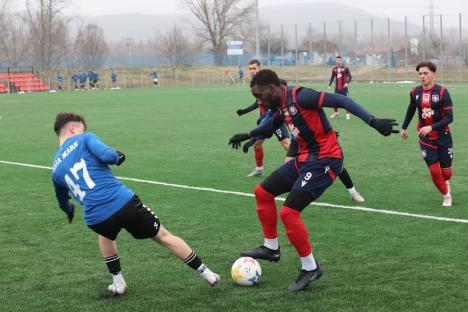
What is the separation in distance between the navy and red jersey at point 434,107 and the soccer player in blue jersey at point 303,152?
10.5 feet

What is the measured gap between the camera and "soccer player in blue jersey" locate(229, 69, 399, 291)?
6105mm

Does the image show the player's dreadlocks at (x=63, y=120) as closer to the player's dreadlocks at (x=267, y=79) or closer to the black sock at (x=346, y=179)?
the player's dreadlocks at (x=267, y=79)

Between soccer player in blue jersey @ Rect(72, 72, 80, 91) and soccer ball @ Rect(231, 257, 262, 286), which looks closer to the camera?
soccer ball @ Rect(231, 257, 262, 286)

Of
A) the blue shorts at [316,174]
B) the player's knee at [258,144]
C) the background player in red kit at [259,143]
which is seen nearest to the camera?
the blue shorts at [316,174]

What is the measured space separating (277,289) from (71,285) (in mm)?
1759

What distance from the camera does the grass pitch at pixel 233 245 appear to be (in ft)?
19.0

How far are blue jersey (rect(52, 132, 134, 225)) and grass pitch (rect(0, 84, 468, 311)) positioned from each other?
0.77 meters

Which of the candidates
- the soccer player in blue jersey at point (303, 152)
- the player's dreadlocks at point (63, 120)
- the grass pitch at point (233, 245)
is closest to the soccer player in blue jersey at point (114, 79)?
the grass pitch at point (233, 245)

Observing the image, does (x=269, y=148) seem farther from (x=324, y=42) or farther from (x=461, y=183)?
(x=324, y=42)

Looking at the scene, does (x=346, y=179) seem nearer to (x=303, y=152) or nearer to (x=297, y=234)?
Result: (x=303, y=152)

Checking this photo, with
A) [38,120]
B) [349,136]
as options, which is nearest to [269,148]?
[349,136]

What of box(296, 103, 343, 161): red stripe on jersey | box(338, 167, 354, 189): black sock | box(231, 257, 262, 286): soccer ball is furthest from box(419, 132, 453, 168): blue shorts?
box(231, 257, 262, 286): soccer ball

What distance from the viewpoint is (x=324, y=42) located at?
6538 cm

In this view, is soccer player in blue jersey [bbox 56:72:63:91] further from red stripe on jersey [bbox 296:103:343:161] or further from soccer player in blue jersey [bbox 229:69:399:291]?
red stripe on jersey [bbox 296:103:343:161]
